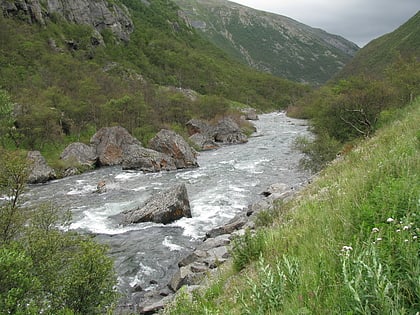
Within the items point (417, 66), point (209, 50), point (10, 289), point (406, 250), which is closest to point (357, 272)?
point (406, 250)

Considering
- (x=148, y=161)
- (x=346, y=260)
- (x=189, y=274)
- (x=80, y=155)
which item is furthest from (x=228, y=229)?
(x=80, y=155)

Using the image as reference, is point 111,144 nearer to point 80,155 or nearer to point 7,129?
point 80,155

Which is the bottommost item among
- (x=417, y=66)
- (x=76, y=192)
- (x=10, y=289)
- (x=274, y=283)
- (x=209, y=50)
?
(x=76, y=192)

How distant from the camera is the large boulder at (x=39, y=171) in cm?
3005

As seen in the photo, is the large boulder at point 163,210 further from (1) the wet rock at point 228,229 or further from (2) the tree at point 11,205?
(2) the tree at point 11,205

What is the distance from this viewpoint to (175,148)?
38.5 meters

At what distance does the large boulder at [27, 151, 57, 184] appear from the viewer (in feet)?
98.6

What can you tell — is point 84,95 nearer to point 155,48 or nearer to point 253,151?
point 253,151

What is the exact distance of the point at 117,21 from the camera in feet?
403

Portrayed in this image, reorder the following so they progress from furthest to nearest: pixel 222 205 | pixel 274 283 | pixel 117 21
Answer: pixel 117 21
pixel 222 205
pixel 274 283

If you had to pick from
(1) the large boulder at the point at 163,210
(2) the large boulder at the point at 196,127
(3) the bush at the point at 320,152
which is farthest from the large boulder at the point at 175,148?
(1) the large boulder at the point at 163,210

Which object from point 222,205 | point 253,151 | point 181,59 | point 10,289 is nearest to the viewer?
point 10,289

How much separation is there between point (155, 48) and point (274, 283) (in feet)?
441

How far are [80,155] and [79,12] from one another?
90524 mm
